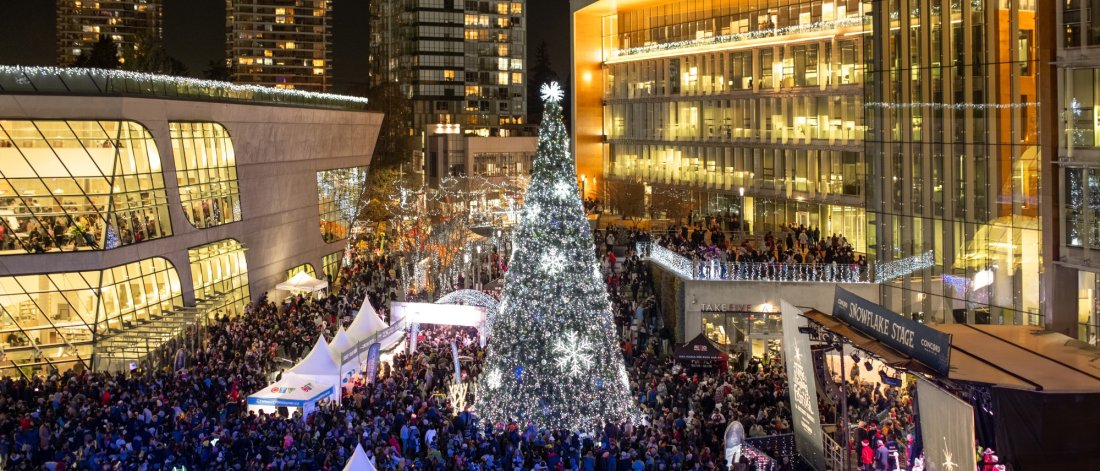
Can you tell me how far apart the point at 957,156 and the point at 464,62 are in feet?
355

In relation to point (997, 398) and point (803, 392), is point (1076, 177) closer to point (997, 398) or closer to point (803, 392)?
point (803, 392)

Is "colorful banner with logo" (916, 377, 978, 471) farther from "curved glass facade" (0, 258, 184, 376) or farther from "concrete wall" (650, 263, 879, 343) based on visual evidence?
"curved glass facade" (0, 258, 184, 376)

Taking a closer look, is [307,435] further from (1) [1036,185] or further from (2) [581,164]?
(2) [581,164]

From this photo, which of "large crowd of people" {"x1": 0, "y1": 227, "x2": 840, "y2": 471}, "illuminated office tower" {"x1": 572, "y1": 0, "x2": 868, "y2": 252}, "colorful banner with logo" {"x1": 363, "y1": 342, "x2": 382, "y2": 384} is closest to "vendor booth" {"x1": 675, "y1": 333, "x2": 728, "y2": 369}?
"large crowd of people" {"x1": 0, "y1": 227, "x2": 840, "y2": 471}

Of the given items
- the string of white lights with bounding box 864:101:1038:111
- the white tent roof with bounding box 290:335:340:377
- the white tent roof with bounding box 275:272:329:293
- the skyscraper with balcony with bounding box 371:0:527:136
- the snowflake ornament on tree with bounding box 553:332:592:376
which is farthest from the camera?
the skyscraper with balcony with bounding box 371:0:527:136

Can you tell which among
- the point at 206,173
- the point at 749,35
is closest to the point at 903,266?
the point at 749,35

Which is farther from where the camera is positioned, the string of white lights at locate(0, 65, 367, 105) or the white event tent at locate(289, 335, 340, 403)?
the string of white lights at locate(0, 65, 367, 105)

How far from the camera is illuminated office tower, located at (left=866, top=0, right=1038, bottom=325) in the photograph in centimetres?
2697

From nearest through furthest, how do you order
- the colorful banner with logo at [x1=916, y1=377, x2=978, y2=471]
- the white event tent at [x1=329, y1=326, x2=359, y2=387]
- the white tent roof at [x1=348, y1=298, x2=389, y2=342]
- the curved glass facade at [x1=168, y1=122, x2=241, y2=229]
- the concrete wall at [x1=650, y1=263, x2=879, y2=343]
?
1. the colorful banner with logo at [x1=916, y1=377, x2=978, y2=471]
2. the white event tent at [x1=329, y1=326, x2=359, y2=387]
3. the white tent roof at [x1=348, y1=298, x2=389, y2=342]
4. the concrete wall at [x1=650, y1=263, x2=879, y2=343]
5. the curved glass facade at [x1=168, y1=122, x2=241, y2=229]

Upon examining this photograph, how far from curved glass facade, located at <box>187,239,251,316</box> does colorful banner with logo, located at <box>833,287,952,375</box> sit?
27.5 m

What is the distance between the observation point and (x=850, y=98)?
45875 millimetres

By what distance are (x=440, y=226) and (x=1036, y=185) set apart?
37.0 meters

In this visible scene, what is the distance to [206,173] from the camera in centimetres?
4200

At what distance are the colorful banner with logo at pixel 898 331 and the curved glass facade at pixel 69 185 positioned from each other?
24.9m
